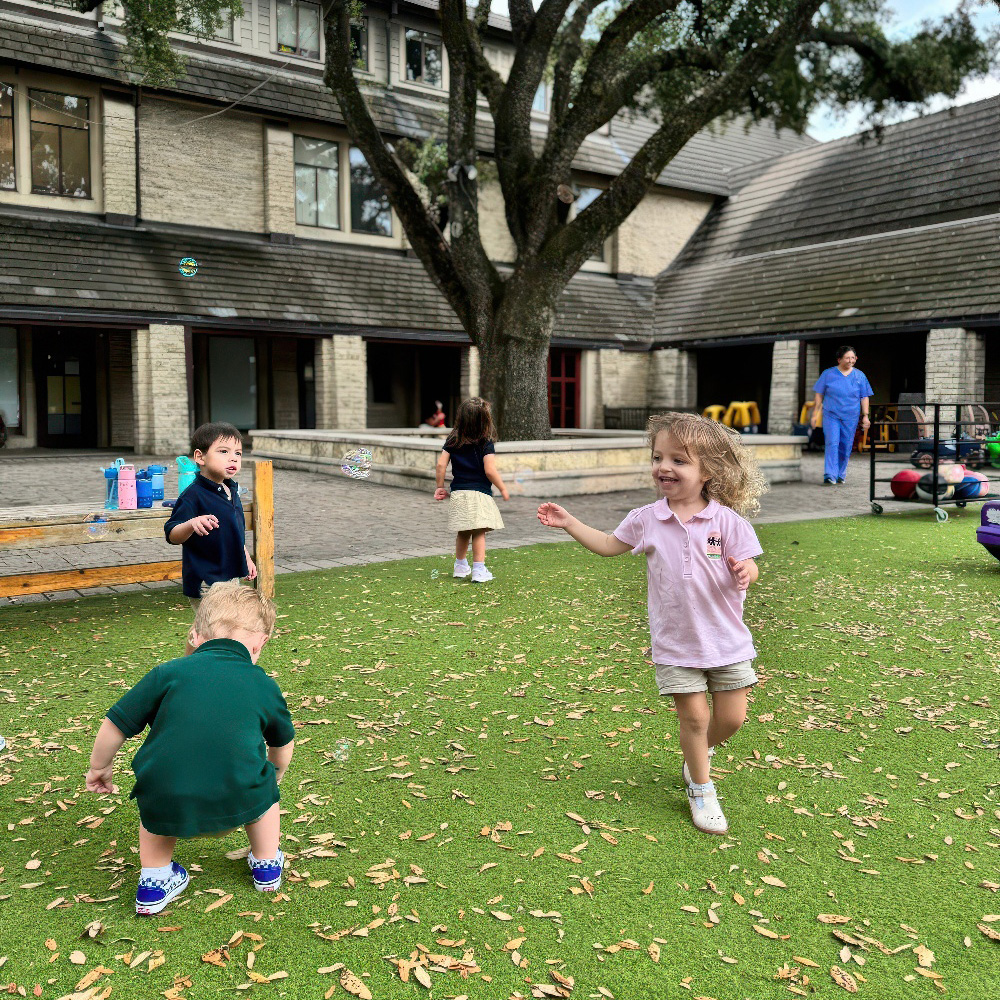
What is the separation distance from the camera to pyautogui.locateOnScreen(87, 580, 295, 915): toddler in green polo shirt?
106 inches

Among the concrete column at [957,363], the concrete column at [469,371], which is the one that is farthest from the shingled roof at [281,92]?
the concrete column at [957,363]

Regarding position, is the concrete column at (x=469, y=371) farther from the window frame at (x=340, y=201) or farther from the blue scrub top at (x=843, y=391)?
the blue scrub top at (x=843, y=391)

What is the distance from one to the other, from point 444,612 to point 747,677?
3.54 meters

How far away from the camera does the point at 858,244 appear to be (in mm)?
24328

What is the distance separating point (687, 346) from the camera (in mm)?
27281

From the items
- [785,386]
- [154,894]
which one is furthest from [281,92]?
[154,894]

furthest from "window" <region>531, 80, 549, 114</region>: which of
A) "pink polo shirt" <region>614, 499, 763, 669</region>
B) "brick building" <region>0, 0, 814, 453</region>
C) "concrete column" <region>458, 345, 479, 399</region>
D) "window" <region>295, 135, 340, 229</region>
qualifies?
"pink polo shirt" <region>614, 499, 763, 669</region>

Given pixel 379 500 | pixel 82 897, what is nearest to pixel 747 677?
pixel 82 897

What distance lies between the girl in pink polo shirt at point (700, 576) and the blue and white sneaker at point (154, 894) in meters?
1.78

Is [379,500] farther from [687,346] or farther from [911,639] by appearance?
[687,346]

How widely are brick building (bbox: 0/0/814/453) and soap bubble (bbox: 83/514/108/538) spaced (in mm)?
14163

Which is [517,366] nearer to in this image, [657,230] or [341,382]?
[341,382]

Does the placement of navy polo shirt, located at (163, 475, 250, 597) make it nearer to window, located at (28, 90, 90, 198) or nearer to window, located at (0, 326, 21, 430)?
window, located at (28, 90, 90, 198)

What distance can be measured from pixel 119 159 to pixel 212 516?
19073 mm
